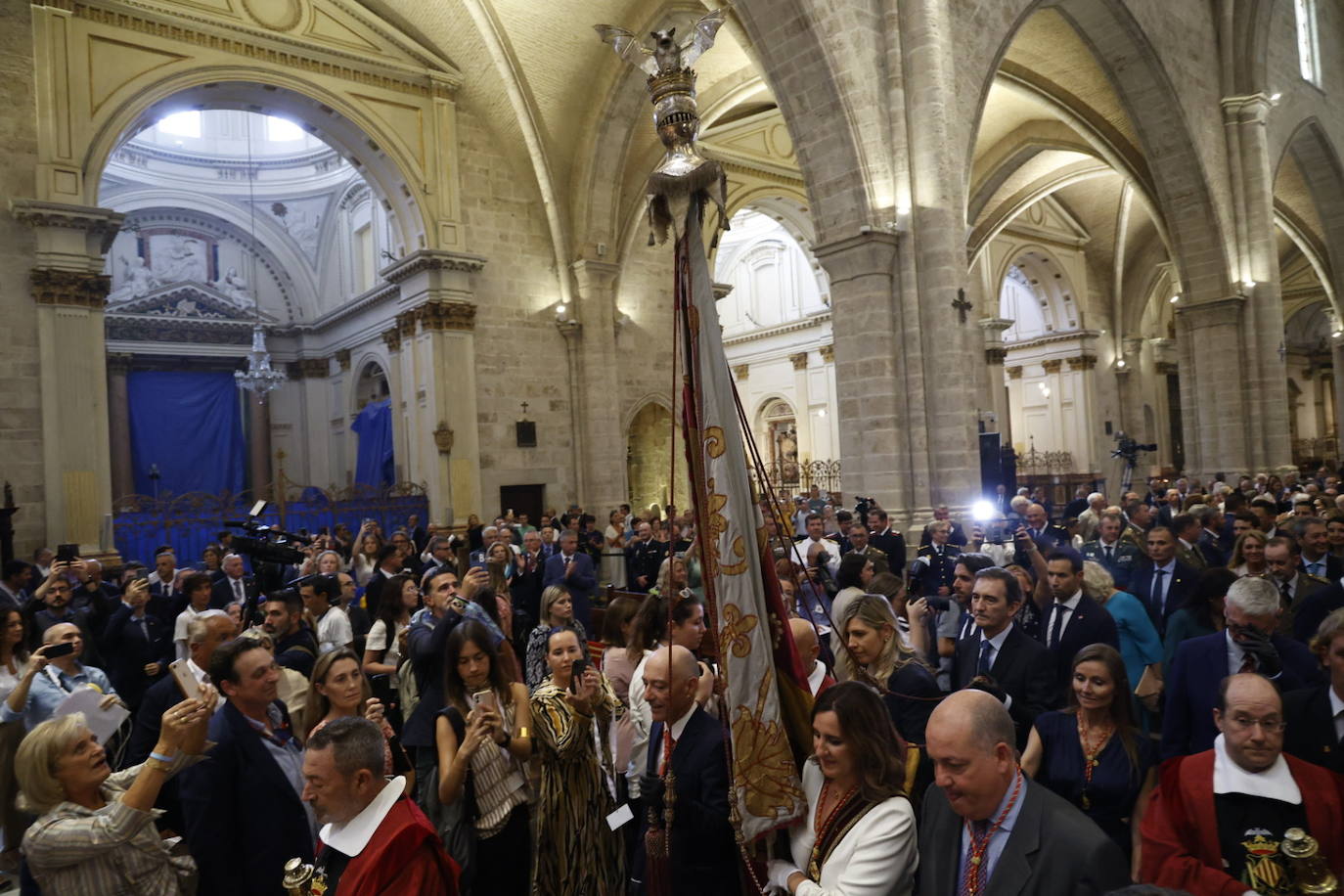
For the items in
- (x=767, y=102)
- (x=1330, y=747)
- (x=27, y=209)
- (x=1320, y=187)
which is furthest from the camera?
(x=1320, y=187)

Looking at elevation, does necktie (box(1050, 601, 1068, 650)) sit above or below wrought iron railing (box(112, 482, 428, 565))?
below

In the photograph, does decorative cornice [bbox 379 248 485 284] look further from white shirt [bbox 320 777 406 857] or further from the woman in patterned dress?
white shirt [bbox 320 777 406 857]

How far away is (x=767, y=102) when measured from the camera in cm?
1978

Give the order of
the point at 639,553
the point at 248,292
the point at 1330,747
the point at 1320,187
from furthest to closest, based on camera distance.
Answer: the point at 248,292, the point at 1320,187, the point at 639,553, the point at 1330,747

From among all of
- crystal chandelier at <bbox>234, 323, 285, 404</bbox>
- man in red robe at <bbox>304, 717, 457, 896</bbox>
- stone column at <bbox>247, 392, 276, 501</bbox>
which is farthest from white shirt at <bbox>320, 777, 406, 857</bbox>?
stone column at <bbox>247, 392, 276, 501</bbox>

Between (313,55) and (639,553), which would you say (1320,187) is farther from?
(313,55)

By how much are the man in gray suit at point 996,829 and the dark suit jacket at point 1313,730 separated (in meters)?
1.25

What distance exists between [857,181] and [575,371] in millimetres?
8150

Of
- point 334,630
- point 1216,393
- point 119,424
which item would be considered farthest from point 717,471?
point 119,424

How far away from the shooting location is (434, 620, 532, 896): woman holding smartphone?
325 centimetres

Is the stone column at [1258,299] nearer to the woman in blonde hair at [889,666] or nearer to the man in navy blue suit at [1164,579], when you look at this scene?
the man in navy blue suit at [1164,579]

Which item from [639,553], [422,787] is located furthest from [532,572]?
[422,787]

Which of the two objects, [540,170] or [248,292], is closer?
[540,170]

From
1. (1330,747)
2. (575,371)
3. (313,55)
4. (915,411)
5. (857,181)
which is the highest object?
(313,55)
